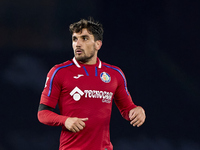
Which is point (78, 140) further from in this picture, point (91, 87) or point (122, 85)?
point (122, 85)

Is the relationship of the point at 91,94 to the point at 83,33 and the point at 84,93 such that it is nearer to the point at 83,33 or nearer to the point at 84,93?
the point at 84,93

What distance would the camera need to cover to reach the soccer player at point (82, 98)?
9.04 ft

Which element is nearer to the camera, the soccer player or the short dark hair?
the soccer player

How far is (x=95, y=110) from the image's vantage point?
2.81 m

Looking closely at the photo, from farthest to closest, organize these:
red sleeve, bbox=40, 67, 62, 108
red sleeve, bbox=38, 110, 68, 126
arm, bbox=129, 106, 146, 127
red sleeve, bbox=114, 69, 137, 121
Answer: red sleeve, bbox=114, 69, 137, 121 → arm, bbox=129, 106, 146, 127 → red sleeve, bbox=40, 67, 62, 108 → red sleeve, bbox=38, 110, 68, 126

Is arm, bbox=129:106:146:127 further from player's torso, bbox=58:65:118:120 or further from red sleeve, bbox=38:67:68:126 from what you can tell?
red sleeve, bbox=38:67:68:126

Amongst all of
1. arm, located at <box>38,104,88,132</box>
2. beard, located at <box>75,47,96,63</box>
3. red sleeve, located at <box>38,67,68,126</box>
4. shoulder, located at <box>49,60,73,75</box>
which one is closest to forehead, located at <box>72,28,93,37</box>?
beard, located at <box>75,47,96,63</box>

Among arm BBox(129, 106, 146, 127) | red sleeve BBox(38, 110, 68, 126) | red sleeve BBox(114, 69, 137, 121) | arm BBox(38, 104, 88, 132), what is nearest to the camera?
arm BBox(38, 104, 88, 132)

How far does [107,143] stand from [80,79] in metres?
0.65

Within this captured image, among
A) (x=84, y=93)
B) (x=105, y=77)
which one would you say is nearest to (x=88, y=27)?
(x=105, y=77)

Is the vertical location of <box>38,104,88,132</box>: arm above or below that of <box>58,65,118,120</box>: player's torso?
below

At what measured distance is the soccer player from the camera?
2756 mm

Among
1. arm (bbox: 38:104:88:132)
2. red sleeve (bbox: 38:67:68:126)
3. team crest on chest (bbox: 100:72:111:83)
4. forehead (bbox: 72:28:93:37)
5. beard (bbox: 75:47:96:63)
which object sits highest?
forehead (bbox: 72:28:93:37)

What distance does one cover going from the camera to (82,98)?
2795 millimetres
